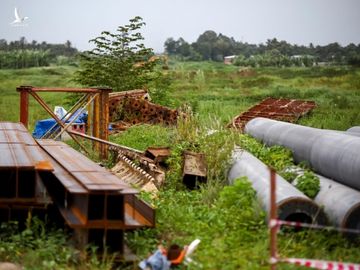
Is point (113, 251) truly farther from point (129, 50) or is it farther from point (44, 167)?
point (129, 50)

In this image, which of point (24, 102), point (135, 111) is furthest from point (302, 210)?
point (135, 111)

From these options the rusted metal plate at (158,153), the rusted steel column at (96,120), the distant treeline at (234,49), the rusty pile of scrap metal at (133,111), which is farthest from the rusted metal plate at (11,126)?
the distant treeline at (234,49)

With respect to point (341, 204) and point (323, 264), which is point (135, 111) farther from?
point (323, 264)

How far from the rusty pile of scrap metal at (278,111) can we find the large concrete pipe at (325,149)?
15.3 ft

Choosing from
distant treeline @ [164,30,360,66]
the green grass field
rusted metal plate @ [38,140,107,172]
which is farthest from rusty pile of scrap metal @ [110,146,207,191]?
distant treeline @ [164,30,360,66]

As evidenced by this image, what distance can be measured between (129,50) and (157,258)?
15.1 m

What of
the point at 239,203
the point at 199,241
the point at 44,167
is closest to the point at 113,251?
the point at 199,241

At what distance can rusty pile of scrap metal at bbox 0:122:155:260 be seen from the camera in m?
5.71

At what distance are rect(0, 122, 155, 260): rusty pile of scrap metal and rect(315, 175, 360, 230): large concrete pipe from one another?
2.34 m

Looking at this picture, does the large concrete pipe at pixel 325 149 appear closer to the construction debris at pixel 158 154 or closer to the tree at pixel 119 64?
the construction debris at pixel 158 154

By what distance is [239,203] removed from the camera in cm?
710

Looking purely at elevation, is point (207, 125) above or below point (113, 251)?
above

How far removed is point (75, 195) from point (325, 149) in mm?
A: 4100

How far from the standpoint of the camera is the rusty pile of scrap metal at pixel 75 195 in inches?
225
